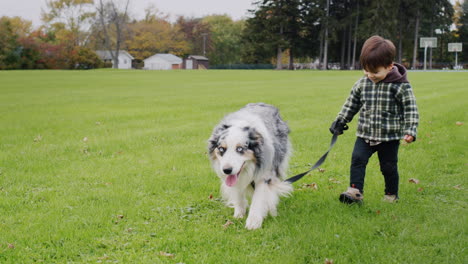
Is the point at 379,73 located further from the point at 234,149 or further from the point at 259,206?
the point at 259,206

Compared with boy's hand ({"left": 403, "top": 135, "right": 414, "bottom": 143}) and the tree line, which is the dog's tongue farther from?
the tree line

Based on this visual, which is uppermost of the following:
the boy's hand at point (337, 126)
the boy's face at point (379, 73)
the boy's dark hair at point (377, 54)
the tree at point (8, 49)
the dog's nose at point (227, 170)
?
the tree at point (8, 49)

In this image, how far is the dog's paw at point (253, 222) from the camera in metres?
4.53

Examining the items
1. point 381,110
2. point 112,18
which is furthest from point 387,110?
point 112,18

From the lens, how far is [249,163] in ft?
14.9

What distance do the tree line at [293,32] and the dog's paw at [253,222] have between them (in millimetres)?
60396

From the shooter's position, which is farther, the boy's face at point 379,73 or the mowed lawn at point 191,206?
the boy's face at point 379,73

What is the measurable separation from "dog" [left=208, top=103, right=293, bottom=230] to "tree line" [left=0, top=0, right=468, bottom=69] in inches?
2360

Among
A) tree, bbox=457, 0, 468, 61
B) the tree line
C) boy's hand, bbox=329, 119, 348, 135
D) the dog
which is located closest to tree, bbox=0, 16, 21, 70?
the tree line

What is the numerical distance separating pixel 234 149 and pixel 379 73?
1.87 meters

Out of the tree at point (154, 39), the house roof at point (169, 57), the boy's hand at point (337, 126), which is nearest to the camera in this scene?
the boy's hand at point (337, 126)

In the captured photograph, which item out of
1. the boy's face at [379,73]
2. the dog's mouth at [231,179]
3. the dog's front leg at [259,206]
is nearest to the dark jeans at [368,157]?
the boy's face at [379,73]

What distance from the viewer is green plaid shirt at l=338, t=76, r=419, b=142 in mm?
4746

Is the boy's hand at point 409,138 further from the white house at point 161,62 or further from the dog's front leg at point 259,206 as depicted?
the white house at point 161,62
